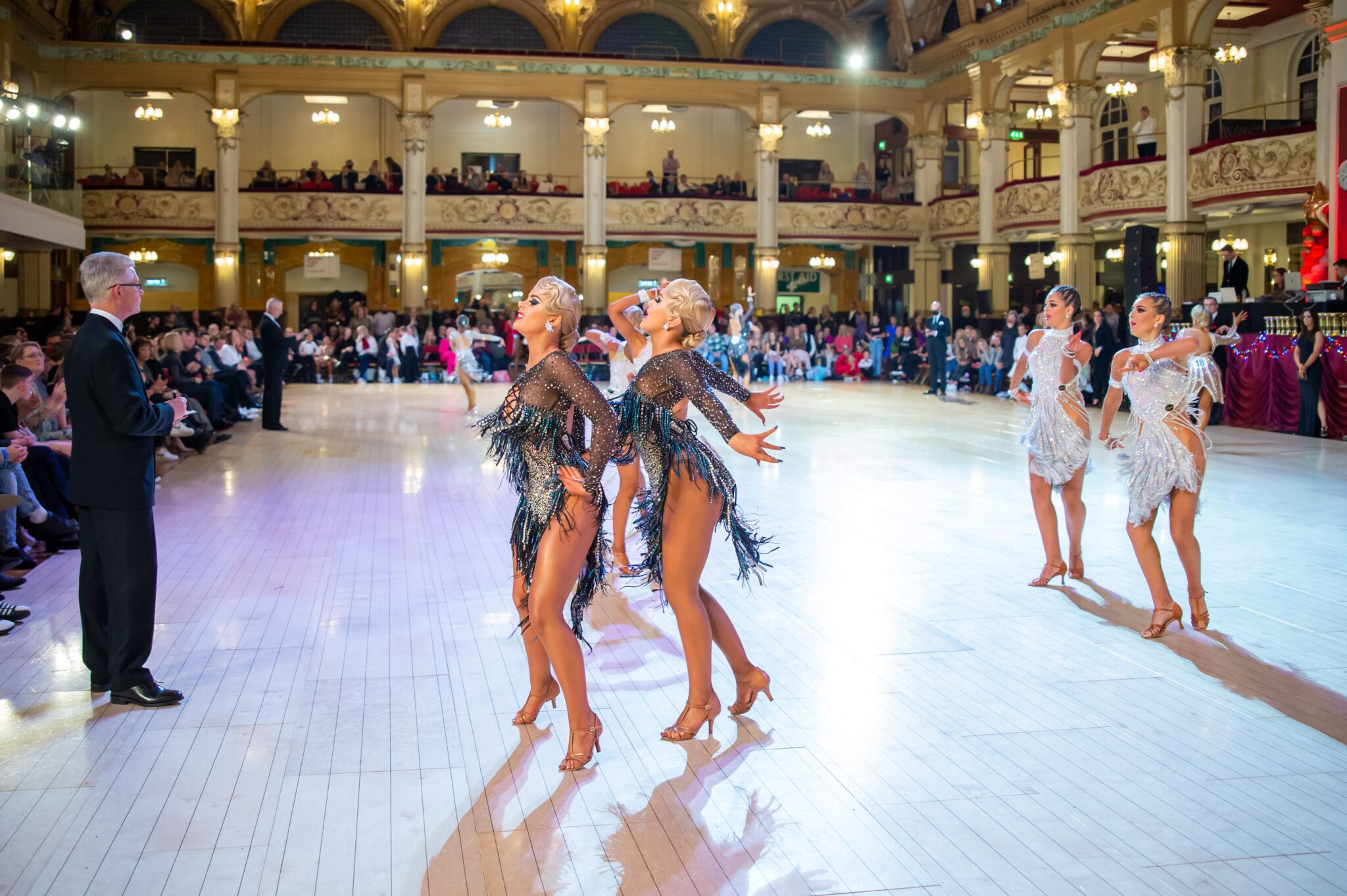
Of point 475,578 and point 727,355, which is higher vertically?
point 727,355

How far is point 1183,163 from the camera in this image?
22000mm

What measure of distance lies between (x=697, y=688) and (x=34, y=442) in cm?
476

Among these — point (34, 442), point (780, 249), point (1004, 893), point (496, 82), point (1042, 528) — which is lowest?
point (1004, 893)

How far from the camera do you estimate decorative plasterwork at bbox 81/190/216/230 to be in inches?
1155

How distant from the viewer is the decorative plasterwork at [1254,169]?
19.5 m

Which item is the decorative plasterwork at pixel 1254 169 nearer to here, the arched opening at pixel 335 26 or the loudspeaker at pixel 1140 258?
the loudspeaker at pixel 1140 258

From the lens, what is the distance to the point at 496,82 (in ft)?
99.8

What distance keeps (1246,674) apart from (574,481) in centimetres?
303

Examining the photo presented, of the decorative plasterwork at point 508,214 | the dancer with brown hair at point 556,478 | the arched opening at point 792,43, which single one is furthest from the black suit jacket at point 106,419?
the arched opening at point 792,43

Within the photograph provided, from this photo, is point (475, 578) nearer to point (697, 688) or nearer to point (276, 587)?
point (276, 587)

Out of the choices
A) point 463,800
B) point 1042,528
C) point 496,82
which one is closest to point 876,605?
point 1042,528

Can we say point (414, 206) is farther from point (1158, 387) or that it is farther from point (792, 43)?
point (1158, 387)

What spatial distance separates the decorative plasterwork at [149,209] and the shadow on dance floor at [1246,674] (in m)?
27.5

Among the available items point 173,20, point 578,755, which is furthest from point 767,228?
point 578,755
